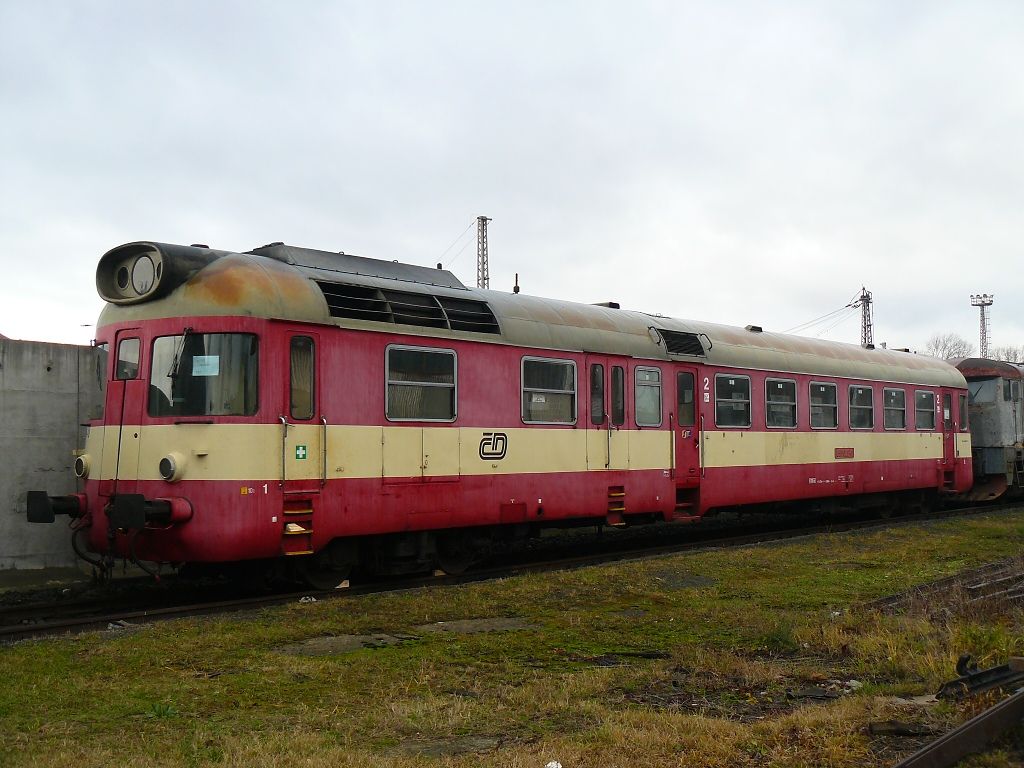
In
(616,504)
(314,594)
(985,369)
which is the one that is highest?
(985,369)

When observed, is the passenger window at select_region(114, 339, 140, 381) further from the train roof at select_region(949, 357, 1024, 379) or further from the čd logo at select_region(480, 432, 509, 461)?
the train roof at select_region(949, 357, 1024, 379)

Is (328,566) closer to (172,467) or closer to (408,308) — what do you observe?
(172,467)

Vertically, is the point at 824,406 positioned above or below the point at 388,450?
above

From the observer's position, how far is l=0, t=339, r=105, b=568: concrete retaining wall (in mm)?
10539

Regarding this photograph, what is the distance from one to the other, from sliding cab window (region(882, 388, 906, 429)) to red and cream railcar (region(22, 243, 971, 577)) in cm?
529

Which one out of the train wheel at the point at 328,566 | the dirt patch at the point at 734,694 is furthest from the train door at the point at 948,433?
the dirt patch at the point at 734,694

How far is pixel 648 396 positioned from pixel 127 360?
7.20 metres

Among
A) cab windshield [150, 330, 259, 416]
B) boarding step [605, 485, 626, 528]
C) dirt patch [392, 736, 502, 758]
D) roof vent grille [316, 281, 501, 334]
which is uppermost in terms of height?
roof vent grille [316, 281, 501, 334]

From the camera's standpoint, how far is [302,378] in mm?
9688

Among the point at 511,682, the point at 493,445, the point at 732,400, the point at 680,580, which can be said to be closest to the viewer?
the point at 511,682

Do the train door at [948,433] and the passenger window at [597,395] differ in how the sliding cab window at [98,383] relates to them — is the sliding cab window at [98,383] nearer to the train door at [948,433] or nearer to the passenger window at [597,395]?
the passenger window at [597,395]

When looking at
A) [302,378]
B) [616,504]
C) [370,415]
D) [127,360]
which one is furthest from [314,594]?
[616,504]

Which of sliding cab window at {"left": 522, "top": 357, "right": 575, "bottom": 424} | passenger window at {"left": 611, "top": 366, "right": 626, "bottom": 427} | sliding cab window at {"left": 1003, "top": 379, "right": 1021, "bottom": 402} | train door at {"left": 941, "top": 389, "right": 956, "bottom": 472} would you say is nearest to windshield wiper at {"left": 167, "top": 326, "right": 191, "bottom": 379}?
sliding cab window at {"left": 522, "top": 357, "right": 575, "bottom": 424}

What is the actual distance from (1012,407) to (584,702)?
2124cm
